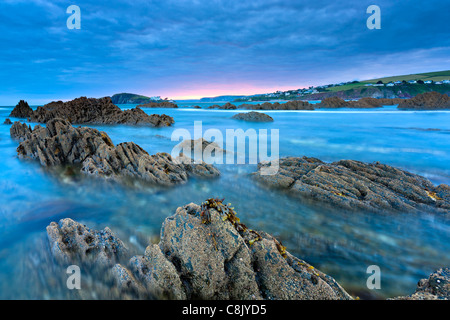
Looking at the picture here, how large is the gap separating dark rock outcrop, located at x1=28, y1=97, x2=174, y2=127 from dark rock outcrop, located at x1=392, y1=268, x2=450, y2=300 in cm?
3490

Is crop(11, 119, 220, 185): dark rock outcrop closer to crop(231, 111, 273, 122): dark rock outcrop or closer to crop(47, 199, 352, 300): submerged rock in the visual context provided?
crop(47, 199, 352, 300): submerged rock

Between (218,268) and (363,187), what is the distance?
7410 mm

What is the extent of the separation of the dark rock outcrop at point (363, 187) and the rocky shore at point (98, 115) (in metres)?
29.3

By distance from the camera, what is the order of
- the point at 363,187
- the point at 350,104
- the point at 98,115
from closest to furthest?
the point at 363,187
the point at 98,115
the point at 350,104

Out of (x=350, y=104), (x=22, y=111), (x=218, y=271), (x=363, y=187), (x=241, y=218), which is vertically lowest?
(x=241, y=218)

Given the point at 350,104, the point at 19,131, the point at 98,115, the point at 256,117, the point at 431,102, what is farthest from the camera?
the point at 350,104

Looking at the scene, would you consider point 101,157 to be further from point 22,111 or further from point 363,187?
point 22,111

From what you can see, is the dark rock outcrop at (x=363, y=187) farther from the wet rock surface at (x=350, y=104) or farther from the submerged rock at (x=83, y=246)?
the wet rock surface at (x=350, y=104)

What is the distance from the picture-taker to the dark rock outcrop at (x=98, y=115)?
1388 inches

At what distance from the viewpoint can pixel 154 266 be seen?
13.0 ft

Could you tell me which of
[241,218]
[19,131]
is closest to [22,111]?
[19,131]

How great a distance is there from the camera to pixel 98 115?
38.3 meters
